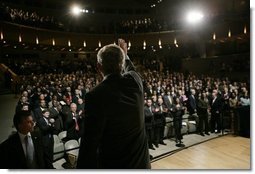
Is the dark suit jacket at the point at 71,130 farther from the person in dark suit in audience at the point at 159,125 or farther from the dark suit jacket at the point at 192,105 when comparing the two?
the dark suit jacket at the point at 192,105

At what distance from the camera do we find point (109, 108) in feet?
4.33

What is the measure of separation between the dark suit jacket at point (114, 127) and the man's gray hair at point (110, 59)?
0.14 feet

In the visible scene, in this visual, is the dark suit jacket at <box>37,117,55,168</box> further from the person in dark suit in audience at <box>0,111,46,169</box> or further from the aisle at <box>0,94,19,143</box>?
the person in dark suit in audience at <box>0,111,46,169</box>

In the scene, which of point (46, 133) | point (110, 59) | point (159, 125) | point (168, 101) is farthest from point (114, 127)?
point (168, 101)

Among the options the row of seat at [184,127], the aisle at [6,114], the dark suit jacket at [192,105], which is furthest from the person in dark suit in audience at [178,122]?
the aisle at [6,114]

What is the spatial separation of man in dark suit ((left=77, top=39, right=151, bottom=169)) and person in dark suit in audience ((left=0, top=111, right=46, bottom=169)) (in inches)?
41.2

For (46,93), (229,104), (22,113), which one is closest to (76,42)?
(46,93)

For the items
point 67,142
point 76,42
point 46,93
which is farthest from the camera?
point 76,42

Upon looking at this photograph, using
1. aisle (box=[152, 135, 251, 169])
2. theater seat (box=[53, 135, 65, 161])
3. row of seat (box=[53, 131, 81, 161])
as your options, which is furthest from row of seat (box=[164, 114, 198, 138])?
theater seat (box=[53, 135, 65, 161])

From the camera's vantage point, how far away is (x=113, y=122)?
4.35 feet

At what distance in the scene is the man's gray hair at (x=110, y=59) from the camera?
4.51 feet

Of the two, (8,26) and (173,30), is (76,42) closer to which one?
(8,26)

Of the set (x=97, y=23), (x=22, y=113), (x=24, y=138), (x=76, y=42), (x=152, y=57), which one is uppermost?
(x=97, y=23)

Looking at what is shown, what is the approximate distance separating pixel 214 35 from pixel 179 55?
250 cm
